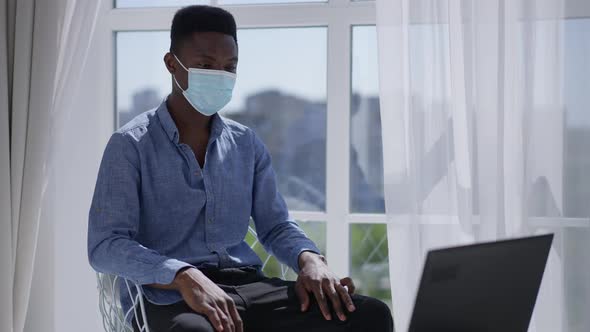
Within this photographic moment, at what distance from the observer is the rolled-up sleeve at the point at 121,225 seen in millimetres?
1872

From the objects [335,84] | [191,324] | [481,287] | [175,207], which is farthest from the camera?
[335,84]

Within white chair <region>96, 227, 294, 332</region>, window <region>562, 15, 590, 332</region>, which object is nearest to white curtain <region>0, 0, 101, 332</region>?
white chair <region>96, 227, 294, 332</region>

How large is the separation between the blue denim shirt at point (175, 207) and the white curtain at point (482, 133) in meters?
0.55

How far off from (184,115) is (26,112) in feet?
2.58

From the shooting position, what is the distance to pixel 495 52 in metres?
2.49

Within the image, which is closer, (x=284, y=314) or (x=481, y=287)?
(x=481, y=287)

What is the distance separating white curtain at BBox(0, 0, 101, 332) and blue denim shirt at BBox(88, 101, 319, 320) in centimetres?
70

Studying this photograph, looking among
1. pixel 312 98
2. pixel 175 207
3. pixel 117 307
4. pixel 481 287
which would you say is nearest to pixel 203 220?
pixel 175 207

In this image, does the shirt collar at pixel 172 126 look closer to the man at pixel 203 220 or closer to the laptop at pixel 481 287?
the man at pixel 203 220

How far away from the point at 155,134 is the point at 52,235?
97 cm

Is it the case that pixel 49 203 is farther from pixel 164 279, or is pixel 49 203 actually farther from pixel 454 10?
pixel 454 10

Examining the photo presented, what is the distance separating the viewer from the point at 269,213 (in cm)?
225

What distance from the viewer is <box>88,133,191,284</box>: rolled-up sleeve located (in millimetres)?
1872

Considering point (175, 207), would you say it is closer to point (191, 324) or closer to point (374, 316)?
point (191, 324)
